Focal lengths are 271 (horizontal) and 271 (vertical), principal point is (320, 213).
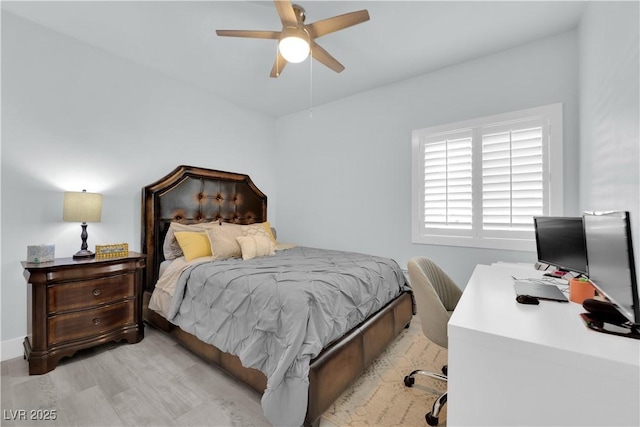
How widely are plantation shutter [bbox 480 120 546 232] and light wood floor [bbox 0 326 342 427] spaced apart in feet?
7.72

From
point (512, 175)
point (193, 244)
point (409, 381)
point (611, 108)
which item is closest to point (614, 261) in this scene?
point (611, 108)

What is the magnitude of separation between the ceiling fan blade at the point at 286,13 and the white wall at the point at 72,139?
6.74 ft

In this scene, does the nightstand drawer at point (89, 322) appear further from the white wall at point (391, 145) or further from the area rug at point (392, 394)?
the white wall at point (391, 145)

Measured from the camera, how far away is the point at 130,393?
175 centimetres

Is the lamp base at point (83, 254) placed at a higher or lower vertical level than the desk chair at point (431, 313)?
higher

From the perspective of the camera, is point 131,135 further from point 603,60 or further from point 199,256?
point 603,60

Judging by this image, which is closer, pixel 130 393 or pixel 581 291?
pixel 581 291

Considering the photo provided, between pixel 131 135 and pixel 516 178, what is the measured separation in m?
3.88

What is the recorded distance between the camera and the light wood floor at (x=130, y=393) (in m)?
1.55

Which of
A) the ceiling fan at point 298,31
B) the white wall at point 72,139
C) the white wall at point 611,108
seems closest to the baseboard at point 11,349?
the white wall at point 72,139

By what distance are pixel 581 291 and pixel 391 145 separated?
2.41 m

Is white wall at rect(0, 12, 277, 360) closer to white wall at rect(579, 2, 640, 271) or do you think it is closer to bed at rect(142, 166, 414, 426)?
bed at rect(142, 166, 414, 426)

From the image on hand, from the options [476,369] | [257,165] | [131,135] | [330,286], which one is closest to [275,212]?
[257,165]

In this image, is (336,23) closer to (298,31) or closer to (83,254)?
(298,31)
